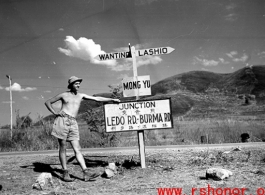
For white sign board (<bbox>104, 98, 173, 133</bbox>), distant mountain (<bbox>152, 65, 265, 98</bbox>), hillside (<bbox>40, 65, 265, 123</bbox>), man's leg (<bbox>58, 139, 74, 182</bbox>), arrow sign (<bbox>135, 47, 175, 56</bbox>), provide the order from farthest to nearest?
1. distant mountain (<bbox>152, 65, 265, 98</bbox>)
2. hillside (<bbox>40, 65, 265, 123</bbox>)
3. arrow sign (<bbox>135, 47, 175, 56</bbox>)
4. white sign board (<bbox>104, 98, 173, 133</bbox>)
5. man's leg (<bbox>58, 139, 74, 182</bbox>)

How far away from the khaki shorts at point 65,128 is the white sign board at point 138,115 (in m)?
1.07

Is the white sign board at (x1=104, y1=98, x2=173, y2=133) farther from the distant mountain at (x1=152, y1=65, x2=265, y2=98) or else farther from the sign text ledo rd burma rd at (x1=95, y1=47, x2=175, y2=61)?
the distant mountain at (x1=152, y1=65, x2=265, y2=98)

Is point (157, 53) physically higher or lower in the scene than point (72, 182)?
higher

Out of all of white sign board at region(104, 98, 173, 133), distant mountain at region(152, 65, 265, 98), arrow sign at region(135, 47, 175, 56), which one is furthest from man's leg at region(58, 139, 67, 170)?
distant mountain at region(152, 65, 265, 98)

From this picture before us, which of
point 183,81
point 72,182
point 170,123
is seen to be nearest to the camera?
point 72,182

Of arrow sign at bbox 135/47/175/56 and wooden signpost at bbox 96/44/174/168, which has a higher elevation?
arrow sign at bbox 135/47/175/56

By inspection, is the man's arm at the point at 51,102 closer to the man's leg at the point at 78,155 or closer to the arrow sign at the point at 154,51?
the man's leg at the point at 78,155

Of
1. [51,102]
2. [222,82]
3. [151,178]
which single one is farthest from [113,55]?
[222,82]

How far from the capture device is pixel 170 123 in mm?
5938

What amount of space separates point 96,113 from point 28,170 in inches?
313

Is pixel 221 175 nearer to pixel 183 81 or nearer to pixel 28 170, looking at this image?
pixel 28 170

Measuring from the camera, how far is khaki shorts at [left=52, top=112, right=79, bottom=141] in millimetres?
5074

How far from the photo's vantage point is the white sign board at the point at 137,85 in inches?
239

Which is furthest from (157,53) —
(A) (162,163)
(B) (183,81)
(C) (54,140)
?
(B) (183,81)
